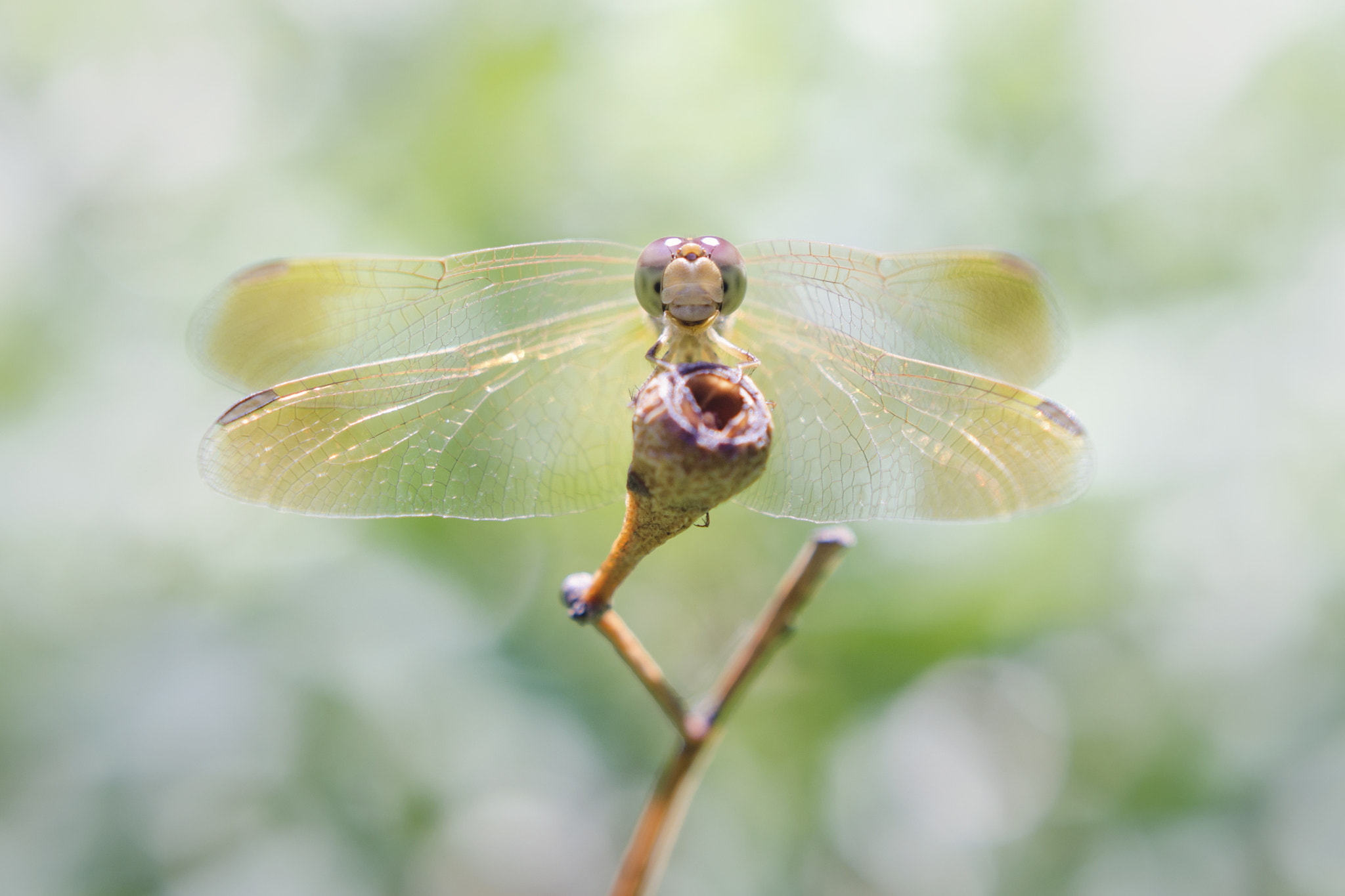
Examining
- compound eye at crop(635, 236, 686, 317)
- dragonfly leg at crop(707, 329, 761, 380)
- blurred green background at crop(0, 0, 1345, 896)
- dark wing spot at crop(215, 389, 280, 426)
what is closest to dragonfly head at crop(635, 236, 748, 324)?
compound eye at crop(635, 236, 686, 317)

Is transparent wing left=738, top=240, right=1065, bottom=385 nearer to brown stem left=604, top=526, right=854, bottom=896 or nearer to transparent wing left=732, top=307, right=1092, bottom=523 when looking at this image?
transparent wing left=732, top=307, right=1092, bottom=523

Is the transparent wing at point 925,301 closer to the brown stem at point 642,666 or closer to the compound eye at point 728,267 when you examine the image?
the compound eye at point 728,267

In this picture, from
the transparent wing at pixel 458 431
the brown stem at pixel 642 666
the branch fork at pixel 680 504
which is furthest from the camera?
the transparent wing at pixel 458 431

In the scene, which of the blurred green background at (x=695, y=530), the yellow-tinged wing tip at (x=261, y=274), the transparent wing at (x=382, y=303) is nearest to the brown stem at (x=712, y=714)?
the transparent wing at (x=382, y=303)

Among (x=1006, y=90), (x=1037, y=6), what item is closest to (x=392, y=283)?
(x=1006, y=90)

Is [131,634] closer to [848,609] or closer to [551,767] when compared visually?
[551,767]

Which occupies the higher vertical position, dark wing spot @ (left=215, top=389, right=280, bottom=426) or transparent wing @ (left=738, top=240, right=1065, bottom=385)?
dark wing spot @ (left=215, top=389, right=280, bottom=426)
